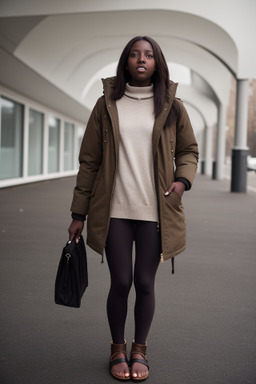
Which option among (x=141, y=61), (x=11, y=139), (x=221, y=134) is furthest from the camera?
(x=221, y=134)

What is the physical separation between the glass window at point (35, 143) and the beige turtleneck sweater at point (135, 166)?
58.6ft

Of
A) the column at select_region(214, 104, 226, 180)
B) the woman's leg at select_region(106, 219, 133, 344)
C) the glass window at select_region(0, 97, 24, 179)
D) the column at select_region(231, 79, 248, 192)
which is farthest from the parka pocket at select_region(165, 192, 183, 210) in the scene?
the column at select_region(214, 104, 226, 180)

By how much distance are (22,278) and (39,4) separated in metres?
8.85

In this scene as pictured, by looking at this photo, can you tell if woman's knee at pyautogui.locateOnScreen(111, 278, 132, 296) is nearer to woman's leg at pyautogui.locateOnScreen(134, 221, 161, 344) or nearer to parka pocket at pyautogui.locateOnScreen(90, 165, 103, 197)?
woman's leg at pyautogui.locateOnScreen(134, 221, 161, 344)

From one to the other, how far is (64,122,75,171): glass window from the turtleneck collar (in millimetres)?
24805

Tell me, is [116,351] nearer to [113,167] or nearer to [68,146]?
[113,167]

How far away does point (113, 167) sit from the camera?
9.30ft

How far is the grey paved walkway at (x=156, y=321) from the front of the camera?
3.05m

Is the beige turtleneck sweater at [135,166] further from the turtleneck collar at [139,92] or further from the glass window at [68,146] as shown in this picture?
the glass window at [68,146]

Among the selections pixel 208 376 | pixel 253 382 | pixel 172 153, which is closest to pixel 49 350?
pixel 208 376

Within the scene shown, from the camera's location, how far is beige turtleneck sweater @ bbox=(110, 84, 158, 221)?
2822 mm

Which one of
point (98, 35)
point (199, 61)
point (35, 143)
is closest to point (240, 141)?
point (98, 35)

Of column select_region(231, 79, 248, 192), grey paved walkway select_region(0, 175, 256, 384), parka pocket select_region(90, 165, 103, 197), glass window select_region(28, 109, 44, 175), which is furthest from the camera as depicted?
glass window select_region(28, 109, 44, 175)

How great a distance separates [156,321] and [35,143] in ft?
58.7
